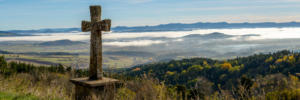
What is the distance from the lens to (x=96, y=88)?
6.33 m

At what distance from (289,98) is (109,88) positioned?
12.7ft

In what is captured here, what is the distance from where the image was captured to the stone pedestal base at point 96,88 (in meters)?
6.25

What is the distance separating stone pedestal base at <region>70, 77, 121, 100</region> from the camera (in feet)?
20.5

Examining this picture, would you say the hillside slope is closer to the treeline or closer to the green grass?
the treeline

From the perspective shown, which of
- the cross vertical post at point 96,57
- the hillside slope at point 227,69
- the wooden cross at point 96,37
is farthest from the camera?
the hillside slope at point 227,69

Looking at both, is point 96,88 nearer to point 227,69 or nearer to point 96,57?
point 96,57

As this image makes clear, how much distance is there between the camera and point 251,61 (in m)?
145

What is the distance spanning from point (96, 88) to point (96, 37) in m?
1.21

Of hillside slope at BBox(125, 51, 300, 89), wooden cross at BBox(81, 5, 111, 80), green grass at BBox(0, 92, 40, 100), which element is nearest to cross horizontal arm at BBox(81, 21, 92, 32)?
wooden cross at BBox(81, 5, 111, 80)

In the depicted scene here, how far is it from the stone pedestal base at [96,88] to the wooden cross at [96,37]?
0.83ft

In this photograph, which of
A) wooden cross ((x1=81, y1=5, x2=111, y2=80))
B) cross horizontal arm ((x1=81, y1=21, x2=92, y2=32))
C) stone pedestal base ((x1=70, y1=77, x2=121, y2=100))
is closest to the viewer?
stone pedestal base ((x1=70, y1=77, x2=121, y2=100))

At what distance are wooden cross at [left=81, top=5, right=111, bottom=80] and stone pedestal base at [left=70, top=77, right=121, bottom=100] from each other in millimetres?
252

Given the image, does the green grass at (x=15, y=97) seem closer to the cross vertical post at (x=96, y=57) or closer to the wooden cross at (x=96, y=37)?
the cross vertical post at (x=96, y=57)

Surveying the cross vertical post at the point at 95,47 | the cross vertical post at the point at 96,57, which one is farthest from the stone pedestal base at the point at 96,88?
the cross vertical post at the point at 95,47
